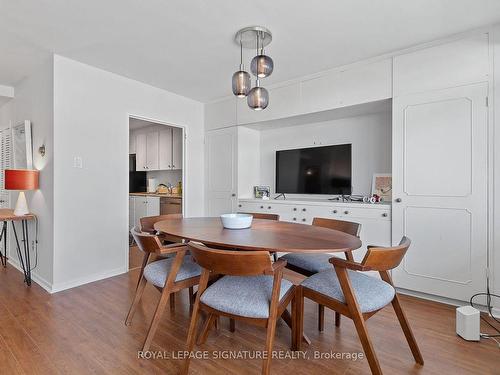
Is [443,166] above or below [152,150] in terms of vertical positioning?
below

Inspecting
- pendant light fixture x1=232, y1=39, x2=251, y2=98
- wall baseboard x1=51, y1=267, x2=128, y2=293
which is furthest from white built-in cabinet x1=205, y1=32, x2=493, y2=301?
wall baseboard x1=51, y1=267, x2=128, y2=293

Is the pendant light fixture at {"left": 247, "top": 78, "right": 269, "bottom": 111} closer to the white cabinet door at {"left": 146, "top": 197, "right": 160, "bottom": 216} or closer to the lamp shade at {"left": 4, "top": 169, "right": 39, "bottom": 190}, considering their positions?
the lamp shade at {"left": 4, "top": 169, "right": 39, "bottom": 190}

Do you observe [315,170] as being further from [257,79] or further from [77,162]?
[77,162]

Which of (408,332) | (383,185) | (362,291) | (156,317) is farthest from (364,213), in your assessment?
(156,317)

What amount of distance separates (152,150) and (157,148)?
162 millimetres

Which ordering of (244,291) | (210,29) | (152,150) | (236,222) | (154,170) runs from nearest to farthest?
(244,291) < (236,222) < (210,29) < (152,150) < (154,170)

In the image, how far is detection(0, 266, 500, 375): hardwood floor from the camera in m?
1.66

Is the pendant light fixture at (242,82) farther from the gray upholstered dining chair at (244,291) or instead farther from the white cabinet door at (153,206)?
the white cabinet door at (153,206)

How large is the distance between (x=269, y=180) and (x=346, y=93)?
1.75 m

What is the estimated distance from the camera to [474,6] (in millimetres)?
2084

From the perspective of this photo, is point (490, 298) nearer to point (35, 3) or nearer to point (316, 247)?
point (316, 247)

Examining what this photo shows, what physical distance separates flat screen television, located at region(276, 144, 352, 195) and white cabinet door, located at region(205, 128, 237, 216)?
68cm

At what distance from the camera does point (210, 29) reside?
93.0 inches

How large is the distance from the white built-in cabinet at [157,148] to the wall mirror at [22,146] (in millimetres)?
2172
